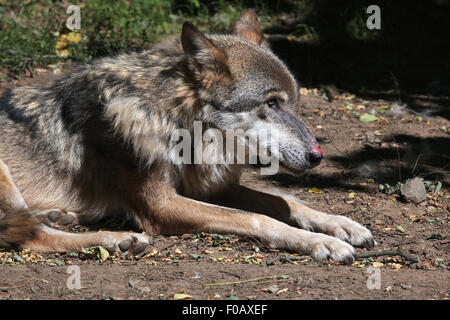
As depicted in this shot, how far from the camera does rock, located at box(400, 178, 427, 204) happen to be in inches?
207

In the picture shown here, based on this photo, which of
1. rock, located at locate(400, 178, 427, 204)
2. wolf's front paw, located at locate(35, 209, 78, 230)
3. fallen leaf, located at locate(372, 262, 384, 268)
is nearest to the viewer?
fallen leaf, located at locate(372, 262, 384, 268)

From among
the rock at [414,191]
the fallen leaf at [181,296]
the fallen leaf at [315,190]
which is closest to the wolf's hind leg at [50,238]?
the fallen leaf at [181,296]

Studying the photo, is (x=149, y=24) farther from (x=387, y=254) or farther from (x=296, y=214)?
(x=387, y=254)

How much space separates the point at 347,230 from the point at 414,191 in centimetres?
102

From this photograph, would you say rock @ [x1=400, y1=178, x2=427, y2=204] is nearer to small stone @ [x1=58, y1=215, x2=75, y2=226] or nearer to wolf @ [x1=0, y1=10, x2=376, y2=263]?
wolf @ [x1=0, y1=10, x2=376, y2=263]

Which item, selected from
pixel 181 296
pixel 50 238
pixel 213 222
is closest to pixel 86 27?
pixel 50 238

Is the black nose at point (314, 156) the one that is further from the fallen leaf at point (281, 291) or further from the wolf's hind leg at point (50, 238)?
the wolf's hind leg at point (50, 238)

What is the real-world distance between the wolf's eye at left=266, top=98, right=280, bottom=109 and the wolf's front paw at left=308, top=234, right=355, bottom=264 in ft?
3.57

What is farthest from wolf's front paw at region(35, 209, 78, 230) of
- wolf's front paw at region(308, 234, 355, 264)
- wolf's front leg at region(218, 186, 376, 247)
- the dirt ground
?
wolf's front paw at region(308, 234, 355, 264)

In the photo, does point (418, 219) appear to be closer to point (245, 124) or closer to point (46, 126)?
point (245, 124)

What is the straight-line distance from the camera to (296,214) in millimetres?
4980

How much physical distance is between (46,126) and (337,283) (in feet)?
9.09

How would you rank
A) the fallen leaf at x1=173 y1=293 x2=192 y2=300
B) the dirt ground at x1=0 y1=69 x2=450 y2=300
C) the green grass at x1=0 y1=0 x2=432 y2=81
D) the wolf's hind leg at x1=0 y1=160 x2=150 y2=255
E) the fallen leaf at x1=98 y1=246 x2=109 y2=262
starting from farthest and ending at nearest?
the green grass at x1=0 y1=0 x2=432 y2=81 < the wolf's hind leg at x1=0 y1=160 x2=150 y2=255 < the fallen leaf at x1=98 y1=246 x2=109 y2=262 < the dirt ground at x1=0 y1=69 x2=450 y2=300 < the fallen leaf at x1=173 y1=293 x2=192 y2=300

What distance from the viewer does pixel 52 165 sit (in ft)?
16.5
